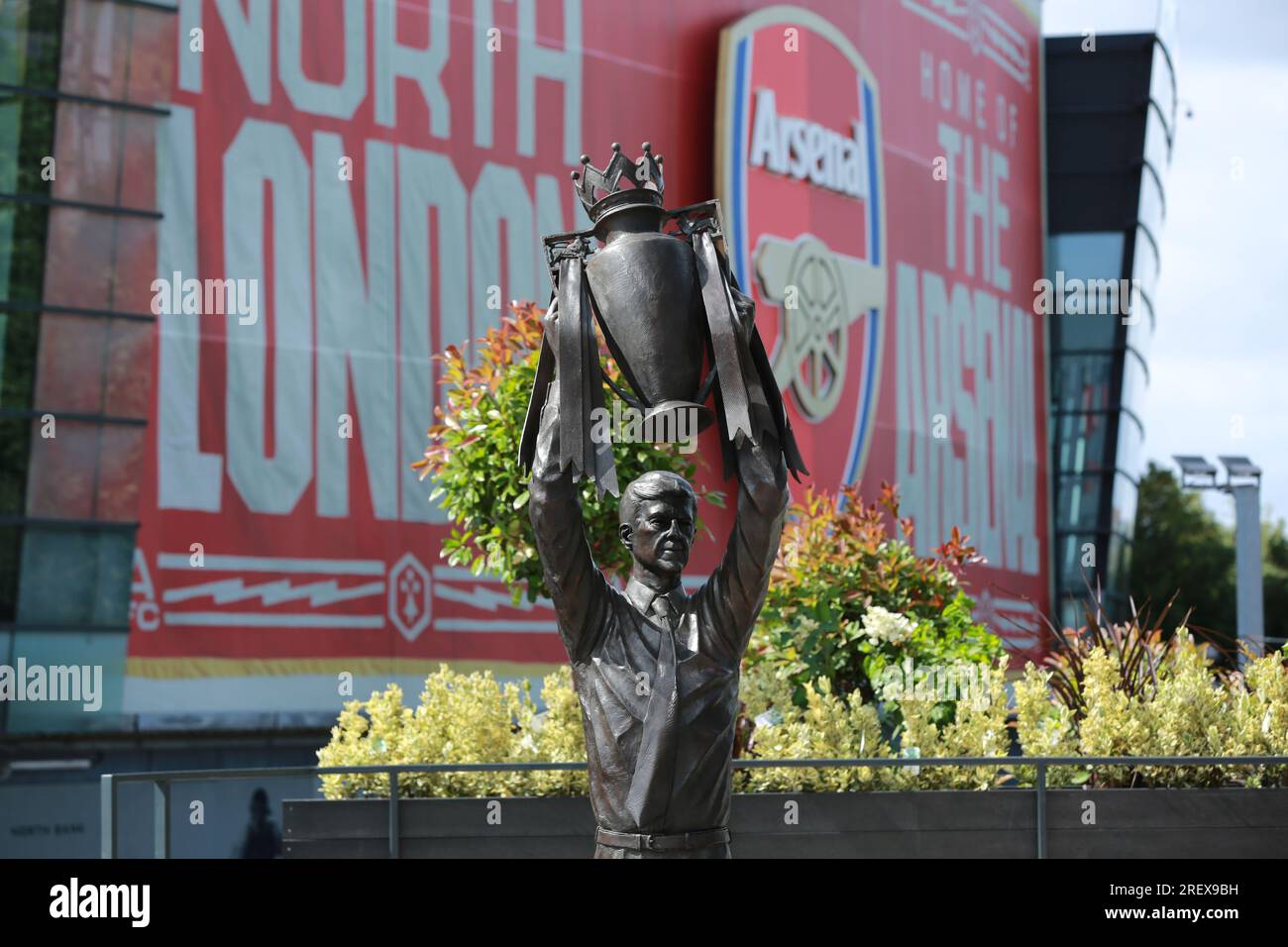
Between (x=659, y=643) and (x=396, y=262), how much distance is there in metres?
17.1

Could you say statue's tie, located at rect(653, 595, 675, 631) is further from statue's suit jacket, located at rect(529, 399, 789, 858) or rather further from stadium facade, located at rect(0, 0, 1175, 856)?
stadium facade, located at rect(0, 0, 1175, 856)

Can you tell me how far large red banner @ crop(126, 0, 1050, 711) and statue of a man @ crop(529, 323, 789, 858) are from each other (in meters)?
13.1

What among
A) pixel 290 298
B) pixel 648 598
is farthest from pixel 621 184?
pixel 290 298

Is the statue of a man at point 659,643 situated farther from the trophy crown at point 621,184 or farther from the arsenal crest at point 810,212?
the arsenal crest at point 810,212

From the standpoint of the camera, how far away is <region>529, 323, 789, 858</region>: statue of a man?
5.00 meters

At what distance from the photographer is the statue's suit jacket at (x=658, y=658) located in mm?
5000

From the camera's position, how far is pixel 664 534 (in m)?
5.16

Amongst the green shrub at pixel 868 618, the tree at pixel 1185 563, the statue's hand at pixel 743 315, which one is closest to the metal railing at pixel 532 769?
the green shrub at pixel 868 618

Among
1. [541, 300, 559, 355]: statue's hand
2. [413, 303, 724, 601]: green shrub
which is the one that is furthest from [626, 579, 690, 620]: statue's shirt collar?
[413, 303, 724, 601]: green shrub

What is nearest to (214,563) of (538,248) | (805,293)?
(538,248)

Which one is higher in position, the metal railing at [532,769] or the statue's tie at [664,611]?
the statue's tie at [664,611]
